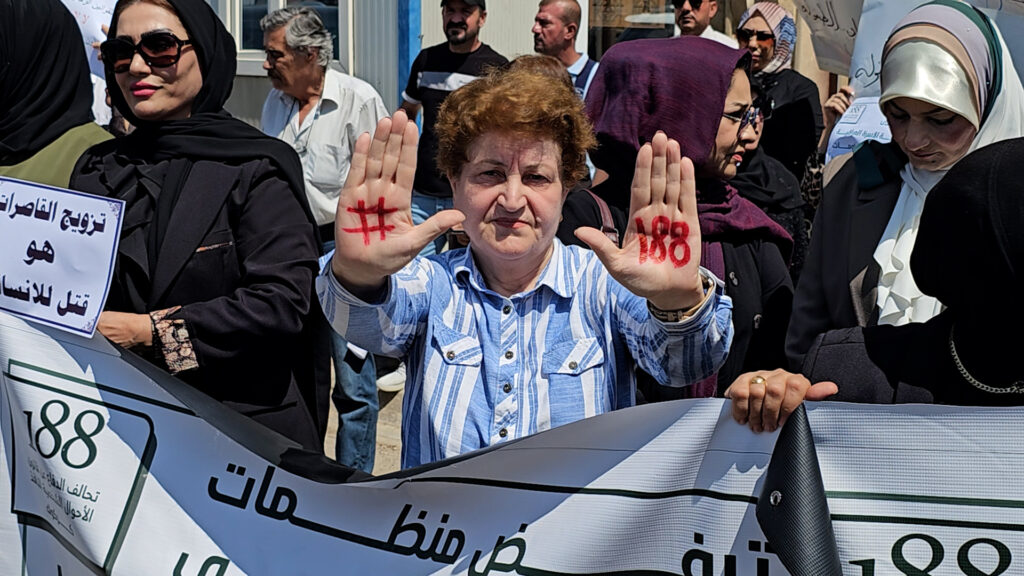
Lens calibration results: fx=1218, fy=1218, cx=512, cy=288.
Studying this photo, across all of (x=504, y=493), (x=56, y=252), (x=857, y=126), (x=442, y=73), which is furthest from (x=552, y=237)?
(x=442, y=73)

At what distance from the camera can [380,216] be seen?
237cm

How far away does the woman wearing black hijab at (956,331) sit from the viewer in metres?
1.99

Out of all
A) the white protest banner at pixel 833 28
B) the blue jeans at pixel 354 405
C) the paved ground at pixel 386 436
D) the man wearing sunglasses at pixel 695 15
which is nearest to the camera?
the blue jeans at pixel 354 405

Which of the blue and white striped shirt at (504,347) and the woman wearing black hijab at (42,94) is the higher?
the woman wearing black hijab at (42,94)

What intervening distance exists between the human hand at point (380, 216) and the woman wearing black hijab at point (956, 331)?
2.22ft

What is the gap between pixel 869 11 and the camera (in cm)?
464

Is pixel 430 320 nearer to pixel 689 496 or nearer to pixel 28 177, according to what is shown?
pixel 689 496

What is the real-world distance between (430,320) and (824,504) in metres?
0.89

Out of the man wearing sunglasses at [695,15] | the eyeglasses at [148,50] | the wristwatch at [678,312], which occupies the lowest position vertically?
the wristwatch at [678,312]

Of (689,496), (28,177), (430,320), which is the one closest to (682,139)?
(430,320)

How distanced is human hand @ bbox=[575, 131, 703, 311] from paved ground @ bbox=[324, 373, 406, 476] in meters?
3.23

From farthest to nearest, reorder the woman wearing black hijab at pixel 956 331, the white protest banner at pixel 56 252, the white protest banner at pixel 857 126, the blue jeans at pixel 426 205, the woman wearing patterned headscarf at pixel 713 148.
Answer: the blue jeans at pixel 426 205 < the white protest banner at pixel 857 126 < the woman wearing patterned headscarf at pixel 713 148 < the white protest banner at pixel 56 252 < the woman wearing black hijab at pixel 956 331

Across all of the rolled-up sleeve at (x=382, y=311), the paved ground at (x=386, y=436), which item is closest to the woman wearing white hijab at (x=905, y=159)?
the rolled-up sleeve at (x=382, y=311)

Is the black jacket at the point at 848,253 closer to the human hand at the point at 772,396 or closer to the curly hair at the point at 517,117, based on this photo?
the curly hair at the point at 517,117
